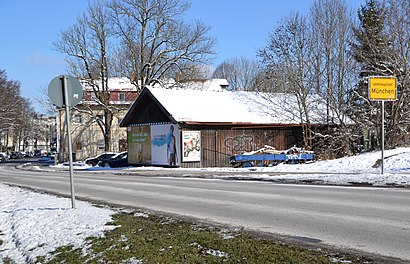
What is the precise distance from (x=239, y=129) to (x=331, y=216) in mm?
25519

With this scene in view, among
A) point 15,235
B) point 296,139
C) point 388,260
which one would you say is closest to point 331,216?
point 388,260

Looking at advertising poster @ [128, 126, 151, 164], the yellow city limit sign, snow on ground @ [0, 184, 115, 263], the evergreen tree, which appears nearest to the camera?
snow on ground @ [0, 184, 115, 263]

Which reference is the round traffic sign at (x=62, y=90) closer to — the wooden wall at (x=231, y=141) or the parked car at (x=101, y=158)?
the wooden wall at (x=231, y=141)

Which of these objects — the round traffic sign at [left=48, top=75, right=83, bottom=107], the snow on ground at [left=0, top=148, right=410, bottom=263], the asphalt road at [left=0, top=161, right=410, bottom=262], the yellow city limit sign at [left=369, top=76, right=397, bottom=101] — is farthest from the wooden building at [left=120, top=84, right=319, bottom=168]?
the round traffic sign at [left=48, top=75, right=83, bottom=107]

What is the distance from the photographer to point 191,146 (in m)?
33.0

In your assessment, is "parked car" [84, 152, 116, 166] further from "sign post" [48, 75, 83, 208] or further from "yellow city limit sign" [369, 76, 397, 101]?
"sign post" [48, 75, 83, 208]

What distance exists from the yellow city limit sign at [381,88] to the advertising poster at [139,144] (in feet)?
73.3

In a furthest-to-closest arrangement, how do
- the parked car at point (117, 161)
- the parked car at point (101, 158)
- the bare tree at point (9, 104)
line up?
the bare tree at point (9, 104), the parked car at point (101, 158), the parked car at point (117, 161)

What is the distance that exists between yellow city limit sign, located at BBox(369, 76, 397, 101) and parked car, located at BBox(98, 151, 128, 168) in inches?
1103

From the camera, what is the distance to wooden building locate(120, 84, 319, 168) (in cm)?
3309

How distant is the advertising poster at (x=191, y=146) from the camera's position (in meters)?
32.7

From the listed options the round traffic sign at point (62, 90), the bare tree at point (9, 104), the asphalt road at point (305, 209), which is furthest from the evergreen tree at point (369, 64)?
the bare tree at point (9, 104)

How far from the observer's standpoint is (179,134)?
32750 millimetres

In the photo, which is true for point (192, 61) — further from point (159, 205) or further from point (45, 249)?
point (45, 249)
